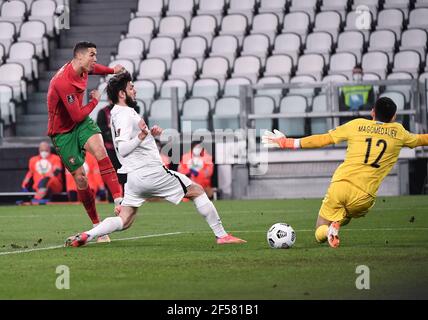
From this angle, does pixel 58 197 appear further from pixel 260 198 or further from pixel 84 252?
pixel 84 252

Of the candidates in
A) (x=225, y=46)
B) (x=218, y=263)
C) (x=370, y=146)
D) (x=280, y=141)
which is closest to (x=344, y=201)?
(x=370, y=146)

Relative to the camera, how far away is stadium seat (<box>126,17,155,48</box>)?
25.9m

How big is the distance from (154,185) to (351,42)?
1443cm

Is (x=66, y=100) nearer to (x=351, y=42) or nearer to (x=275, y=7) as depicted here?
(x=351, y=42)

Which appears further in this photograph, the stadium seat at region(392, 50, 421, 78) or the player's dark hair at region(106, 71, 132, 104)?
the stadium seat at region(392, 50, 421, 78)

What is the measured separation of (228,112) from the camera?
21.4 m

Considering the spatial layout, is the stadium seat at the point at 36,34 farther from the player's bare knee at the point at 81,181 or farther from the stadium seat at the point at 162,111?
the player's bare knee at the point at 81,181

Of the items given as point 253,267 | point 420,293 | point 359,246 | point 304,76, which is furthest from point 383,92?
point 420,293

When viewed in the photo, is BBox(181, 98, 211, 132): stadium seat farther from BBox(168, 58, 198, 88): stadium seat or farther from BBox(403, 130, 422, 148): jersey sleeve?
BBox(403, 130, 422, 148): jersey sleeve

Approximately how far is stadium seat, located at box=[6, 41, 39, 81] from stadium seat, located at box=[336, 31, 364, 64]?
699 cm

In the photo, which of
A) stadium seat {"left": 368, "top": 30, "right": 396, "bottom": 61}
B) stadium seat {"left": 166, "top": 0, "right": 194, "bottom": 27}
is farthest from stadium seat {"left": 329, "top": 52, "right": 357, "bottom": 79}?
stadium seat {"left": 166, "top": 0, "right": 194, "bottom": 27}

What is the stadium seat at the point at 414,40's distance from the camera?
76.1 feet

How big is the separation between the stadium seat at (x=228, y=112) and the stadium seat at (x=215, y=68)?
2198 mm
